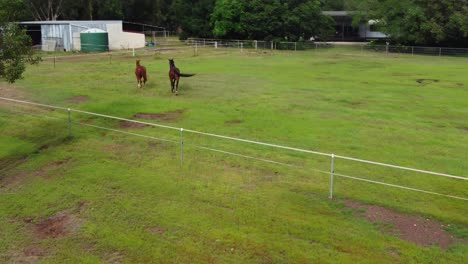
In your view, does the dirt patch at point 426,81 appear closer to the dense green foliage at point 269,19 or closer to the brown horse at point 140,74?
the brown horse at point 140,74

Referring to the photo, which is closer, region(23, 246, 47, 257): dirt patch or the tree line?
region(23, 246, 47, 257): dirt patch

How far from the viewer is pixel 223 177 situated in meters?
11.4

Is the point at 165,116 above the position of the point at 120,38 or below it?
below

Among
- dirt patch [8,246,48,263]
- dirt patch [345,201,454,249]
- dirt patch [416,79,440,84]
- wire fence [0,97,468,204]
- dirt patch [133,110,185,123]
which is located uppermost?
dirt patch [416,79,440,84]

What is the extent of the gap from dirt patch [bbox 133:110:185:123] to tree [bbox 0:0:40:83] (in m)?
5.32

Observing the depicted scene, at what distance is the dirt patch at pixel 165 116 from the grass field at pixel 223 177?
3.1 inches

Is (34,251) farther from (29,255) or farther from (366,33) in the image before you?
(366,33)

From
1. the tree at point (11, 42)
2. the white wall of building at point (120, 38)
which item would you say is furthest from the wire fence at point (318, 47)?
the tree at point (11, 42)

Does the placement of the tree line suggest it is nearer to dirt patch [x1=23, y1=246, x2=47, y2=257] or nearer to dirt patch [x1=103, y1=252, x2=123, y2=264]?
dirt patch [x1=23, y1=246, x2=47, y2=257]

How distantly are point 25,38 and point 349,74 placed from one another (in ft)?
75.9

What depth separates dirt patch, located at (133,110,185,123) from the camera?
679 inches

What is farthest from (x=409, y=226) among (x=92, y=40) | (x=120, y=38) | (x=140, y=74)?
(x=120, y=38)

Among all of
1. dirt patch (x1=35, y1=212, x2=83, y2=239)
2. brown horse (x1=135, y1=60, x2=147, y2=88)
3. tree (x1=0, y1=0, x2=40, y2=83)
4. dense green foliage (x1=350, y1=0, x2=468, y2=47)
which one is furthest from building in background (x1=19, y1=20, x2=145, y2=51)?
dirt patch (x1=35, y1=212, x2=83, y2=239)

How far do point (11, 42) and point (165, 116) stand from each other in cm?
636
